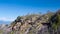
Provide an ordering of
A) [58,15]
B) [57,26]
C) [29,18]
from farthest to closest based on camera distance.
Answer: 1. [29,18]
2. [58,15]
3. [57,26]

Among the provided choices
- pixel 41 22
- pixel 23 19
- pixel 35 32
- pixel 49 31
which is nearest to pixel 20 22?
pixel 23 19

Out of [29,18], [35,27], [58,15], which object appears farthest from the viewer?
Answer: [29,18]

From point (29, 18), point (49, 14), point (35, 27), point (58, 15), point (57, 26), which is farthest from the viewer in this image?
point (29, 18)

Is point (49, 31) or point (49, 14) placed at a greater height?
point (49, 14)

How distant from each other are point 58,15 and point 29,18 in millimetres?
9538

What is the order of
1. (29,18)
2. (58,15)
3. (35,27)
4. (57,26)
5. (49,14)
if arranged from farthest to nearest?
(29,18) < (49,14) < (35,27) < (58,15) < (57,26)

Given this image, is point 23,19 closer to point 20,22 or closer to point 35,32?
point 20,22

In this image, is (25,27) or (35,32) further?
(25,27)

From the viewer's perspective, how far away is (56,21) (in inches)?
1102

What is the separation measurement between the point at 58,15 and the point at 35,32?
4.19 m

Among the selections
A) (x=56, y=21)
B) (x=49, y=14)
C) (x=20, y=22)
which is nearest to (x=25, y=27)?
(x=20, y=22)

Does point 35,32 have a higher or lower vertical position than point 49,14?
lower

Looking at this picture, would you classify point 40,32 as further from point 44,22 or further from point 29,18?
point 29,18

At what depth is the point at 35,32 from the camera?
2872cm
